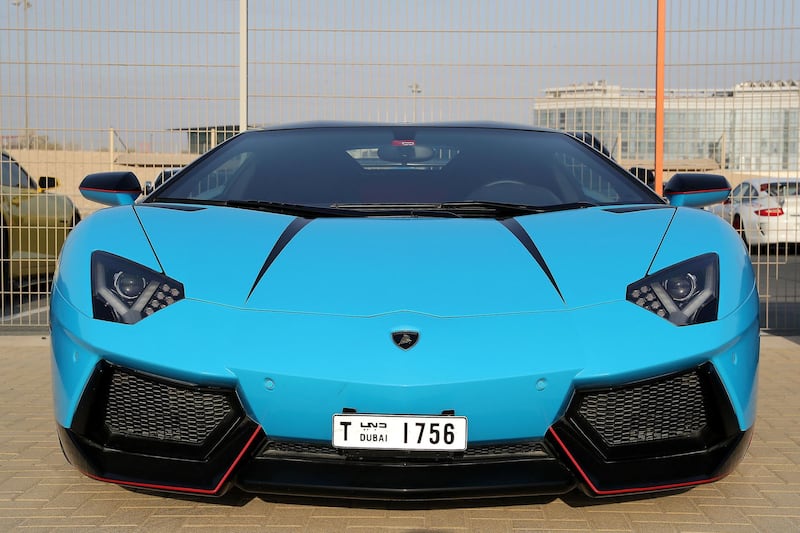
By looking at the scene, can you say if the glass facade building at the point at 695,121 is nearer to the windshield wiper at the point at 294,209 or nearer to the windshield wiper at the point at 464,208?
the windshield wiper at the point at 464,208

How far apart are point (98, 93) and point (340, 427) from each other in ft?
17.0

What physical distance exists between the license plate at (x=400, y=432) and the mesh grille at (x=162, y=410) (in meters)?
0.33

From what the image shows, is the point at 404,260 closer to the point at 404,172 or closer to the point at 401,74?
the point at 404,172

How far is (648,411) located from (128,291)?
1.49 meters

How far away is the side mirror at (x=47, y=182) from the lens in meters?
6.94

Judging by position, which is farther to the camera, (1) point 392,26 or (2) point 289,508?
(1) point 392,26

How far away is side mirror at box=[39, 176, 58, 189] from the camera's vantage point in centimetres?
694

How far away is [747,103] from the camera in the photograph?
6543 millimetres

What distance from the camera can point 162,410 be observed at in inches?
96.5

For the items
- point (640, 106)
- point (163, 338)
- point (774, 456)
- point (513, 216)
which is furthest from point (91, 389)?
point (640, 106)

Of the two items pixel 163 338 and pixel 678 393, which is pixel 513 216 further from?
pixel 163 338

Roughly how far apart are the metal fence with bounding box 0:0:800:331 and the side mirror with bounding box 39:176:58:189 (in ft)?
0.20

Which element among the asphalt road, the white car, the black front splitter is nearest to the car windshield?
the black front splitter

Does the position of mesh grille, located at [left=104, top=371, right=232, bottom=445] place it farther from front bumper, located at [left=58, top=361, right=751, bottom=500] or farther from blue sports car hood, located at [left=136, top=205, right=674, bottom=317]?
blue sports car hood, located at [left=136, top=205, right=674, bottom=317]
